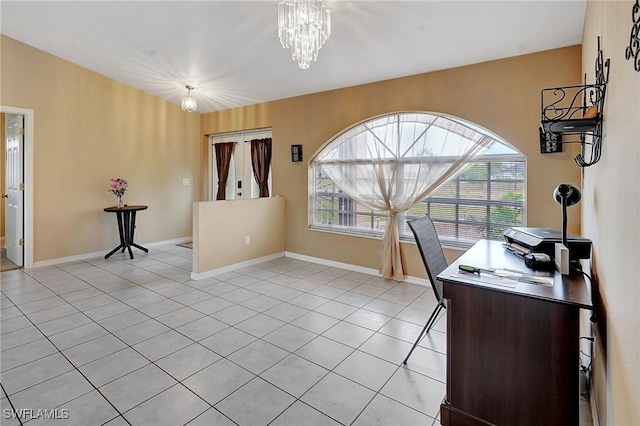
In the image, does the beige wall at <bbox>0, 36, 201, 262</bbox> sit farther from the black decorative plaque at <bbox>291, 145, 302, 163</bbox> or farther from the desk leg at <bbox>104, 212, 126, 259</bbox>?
the black decorative plaque at <bbox>291, 145, 302, 163</bbox>

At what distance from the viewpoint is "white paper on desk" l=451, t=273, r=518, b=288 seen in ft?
5.22

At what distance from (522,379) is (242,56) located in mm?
4138

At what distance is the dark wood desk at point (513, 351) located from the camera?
4.71 ft

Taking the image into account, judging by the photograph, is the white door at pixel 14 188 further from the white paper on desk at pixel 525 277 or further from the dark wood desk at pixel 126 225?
the white paper on desk at pixel 525 277

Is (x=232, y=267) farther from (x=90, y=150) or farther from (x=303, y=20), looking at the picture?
(x=303, y=20)

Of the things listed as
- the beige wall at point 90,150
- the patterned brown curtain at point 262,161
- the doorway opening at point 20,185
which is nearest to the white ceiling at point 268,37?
the beige wall at point 90,150

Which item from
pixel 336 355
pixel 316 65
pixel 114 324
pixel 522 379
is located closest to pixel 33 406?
pixel 114 324

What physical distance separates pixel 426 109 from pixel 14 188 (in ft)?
19.1

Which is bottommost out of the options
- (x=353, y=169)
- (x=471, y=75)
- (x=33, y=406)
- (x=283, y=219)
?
(x=33, y=406)

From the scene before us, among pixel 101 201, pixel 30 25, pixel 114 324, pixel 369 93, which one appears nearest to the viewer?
pixel 114 324

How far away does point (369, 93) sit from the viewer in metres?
4.30

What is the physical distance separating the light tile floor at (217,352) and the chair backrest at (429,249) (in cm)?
59

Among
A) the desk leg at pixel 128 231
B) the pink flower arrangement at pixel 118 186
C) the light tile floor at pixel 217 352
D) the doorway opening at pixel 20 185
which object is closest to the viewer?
the light tile floor at pixel 217 352

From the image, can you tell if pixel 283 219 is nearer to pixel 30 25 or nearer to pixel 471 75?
pixel 471 75
